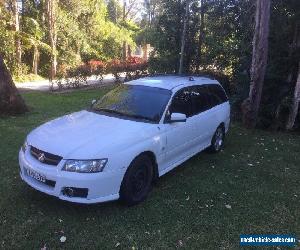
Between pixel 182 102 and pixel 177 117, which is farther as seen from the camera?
pixel 182 102

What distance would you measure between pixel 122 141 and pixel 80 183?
802 mm

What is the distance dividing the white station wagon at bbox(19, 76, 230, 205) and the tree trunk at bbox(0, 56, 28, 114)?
4966mm

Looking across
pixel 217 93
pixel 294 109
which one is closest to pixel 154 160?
pixel 217 93

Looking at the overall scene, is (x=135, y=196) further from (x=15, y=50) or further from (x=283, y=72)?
(x=15, y=50)

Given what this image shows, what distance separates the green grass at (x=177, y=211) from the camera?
14.8 ft

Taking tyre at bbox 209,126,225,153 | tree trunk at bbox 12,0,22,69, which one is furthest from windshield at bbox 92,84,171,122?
tree trunk at bbox 12,0,22,69

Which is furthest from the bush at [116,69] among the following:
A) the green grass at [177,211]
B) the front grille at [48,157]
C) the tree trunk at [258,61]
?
the front grille at [48,157]

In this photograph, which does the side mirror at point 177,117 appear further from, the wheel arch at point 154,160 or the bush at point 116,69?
the bush at point 116,69

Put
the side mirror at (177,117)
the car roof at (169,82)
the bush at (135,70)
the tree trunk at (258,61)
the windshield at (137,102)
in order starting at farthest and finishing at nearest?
the bush at (135,70) → the tree trunk at (258,61) → the car roof at (169,82) → the windshield at (137,102) → the side mirror at (177,117)

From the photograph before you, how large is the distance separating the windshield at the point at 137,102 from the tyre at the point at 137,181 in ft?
2.55

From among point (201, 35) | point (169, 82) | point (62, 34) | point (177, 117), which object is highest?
point (201, 35)

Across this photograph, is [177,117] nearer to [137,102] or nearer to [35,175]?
[137,102]

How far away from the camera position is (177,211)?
5293 mm

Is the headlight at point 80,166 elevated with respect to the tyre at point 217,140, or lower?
elevated
